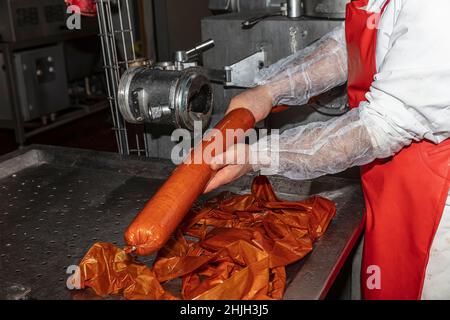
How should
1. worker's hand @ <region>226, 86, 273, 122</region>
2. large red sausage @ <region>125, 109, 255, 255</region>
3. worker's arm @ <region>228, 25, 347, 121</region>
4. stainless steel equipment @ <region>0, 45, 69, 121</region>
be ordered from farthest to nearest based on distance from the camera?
stainless steel equipment @ <region>0, 45, 69, 121</region> < worker's arm @ <region>228, 25, 347, 121</region> < worker's hand @ <region>226, 86, 273, 122</region> < large red sausage @ <region>125, 109, 255, 255</region>

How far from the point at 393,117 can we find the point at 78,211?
859 mm

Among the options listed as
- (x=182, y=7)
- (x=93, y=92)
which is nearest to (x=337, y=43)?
(x=182, y=7)

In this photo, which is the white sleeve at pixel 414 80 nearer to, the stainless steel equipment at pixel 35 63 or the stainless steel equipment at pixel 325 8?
the stainless steel equipment at pixel 325 8

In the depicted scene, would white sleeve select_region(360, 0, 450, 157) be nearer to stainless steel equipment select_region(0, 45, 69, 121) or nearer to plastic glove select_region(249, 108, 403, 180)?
plastic glove select_region(249, 108, 403, 180)

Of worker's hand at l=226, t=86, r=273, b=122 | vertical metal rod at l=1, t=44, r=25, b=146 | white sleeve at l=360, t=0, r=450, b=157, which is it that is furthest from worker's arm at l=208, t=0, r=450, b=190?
vertical metal rod at l=1, t=44, r=25, b=146

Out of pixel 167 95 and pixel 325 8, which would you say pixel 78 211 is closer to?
pixel 167 95

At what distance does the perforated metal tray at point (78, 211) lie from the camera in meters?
1.05

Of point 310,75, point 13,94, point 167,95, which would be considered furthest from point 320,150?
Result: point 13,94

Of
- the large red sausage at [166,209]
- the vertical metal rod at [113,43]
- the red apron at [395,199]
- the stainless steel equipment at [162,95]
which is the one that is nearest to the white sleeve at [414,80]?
the red apron at [395,199]

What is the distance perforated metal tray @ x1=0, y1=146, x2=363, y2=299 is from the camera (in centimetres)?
105

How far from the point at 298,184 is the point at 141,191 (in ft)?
1.53

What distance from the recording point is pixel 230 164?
1.13 meters
